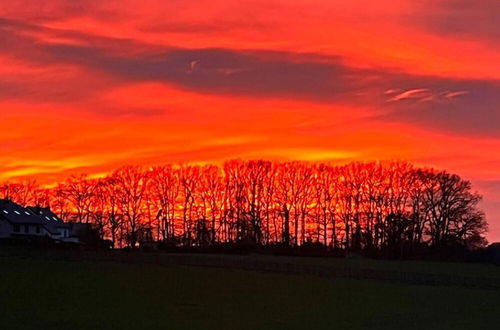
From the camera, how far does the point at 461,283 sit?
3383 inches

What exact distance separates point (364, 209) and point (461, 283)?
2271 inches

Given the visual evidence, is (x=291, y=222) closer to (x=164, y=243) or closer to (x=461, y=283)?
(x=164, y=243)

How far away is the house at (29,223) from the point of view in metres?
→ 139

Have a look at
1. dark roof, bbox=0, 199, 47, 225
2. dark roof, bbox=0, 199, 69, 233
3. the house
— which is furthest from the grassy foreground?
dark roof, bbox=0, 199, 69, 233

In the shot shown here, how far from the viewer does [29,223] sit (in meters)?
144

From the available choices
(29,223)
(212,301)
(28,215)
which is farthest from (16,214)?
(212,301)

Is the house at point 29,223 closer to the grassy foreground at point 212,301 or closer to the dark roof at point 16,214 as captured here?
the dark roof at point 16,214

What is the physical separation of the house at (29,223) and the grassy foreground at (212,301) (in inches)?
2128

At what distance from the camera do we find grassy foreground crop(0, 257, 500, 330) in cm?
4534

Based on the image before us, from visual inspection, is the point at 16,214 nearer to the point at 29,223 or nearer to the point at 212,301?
the point at 29,223

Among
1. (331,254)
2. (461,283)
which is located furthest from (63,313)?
(331,254)

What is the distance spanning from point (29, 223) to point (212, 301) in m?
94.5

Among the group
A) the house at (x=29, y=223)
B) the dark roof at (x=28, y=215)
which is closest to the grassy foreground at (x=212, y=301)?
the house at (x=29, y=223)

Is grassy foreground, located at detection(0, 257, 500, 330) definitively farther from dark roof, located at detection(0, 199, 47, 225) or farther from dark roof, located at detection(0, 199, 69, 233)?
dark roof, located at detection(0, 199, 69, 233)
